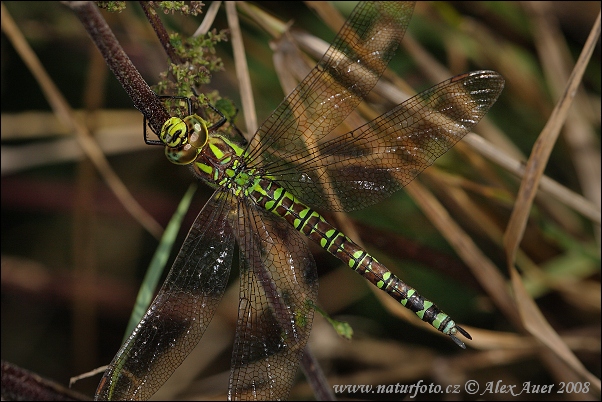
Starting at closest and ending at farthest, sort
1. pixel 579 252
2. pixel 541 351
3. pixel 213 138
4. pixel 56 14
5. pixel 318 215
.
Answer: pixel 213 138
pixel 318 215
pixel 541 351
pixel 579 252
pixel 56 14

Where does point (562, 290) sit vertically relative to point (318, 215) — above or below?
above

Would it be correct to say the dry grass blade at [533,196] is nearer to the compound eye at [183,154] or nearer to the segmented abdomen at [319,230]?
the segmented abdomen at [319,230]

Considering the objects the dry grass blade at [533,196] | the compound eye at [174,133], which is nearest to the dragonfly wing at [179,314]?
the compound eye at [174,133]

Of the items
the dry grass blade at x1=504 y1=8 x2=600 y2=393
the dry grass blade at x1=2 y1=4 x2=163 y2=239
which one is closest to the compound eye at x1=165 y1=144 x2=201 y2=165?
the dry grass blade at x1=2 y1=4 x2=163 y2=239

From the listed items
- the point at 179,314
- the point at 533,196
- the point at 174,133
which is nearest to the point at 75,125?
the point at 174,133

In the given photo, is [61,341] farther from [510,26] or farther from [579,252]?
[510,26]

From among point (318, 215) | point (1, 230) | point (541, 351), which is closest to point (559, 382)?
point (541, 351)

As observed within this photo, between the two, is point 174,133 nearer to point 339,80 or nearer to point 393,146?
point 339,80
